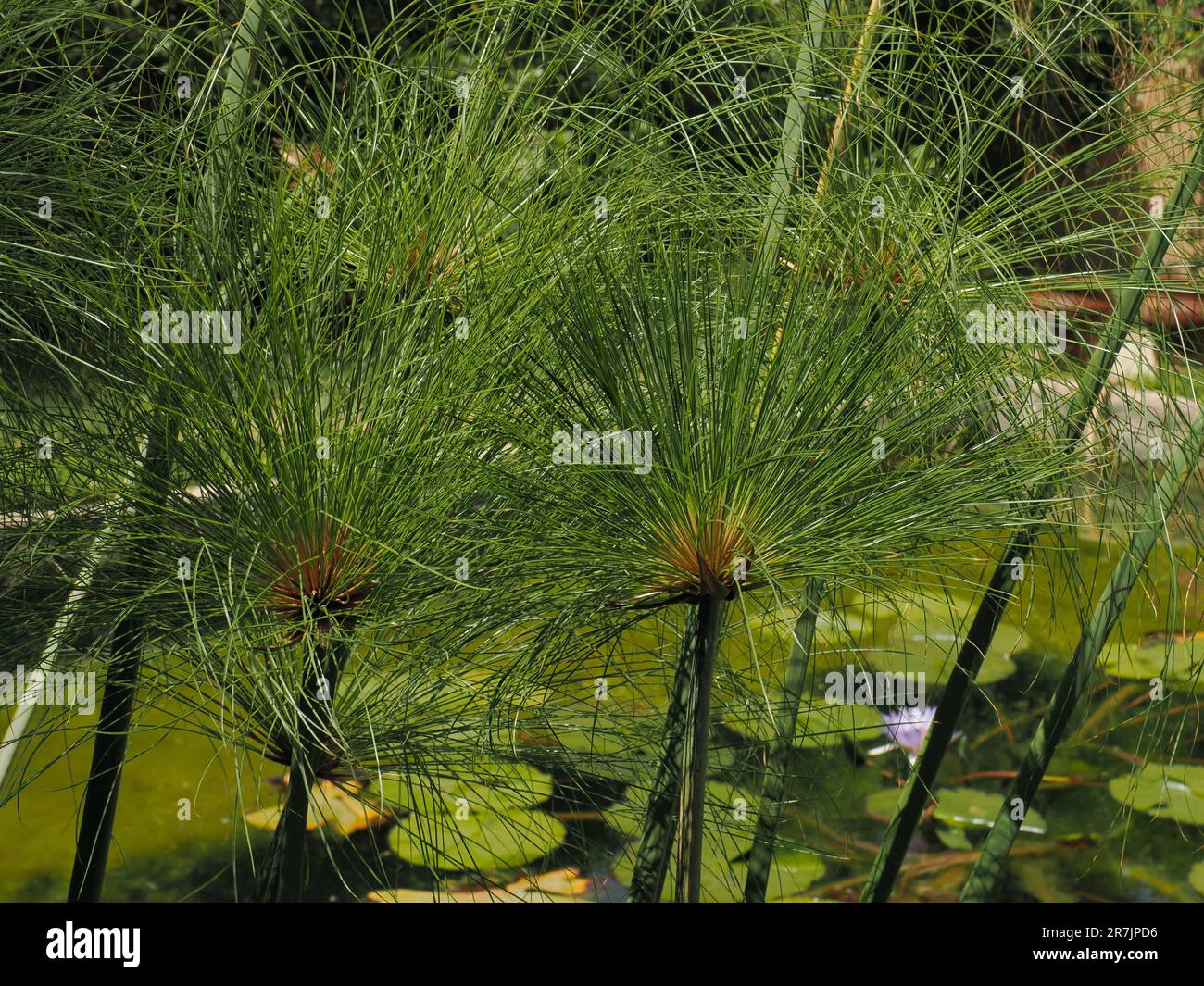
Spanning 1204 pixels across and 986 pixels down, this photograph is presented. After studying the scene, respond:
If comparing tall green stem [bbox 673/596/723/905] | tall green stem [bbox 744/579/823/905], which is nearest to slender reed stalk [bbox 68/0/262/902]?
tall green stem [bbox 673/596/723/905]

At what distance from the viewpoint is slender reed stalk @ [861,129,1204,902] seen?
3.90 feet

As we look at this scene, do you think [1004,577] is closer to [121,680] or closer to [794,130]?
[794,130]

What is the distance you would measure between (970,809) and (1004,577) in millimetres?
1410

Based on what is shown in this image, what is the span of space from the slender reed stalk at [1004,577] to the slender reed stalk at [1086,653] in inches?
4.0

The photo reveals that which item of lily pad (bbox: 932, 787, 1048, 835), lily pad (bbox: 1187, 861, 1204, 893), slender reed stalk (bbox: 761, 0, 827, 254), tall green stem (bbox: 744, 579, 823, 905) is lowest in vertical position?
lily pad (bbox: 1187, 861, 1204, 893)

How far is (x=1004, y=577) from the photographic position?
1437mm

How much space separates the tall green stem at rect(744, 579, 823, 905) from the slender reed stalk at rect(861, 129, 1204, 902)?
0.15 metres

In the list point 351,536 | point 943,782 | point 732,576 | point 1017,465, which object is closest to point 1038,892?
point 943,782

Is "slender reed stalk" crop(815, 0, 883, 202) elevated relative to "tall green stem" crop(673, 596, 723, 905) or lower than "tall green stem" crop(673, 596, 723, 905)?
elevated

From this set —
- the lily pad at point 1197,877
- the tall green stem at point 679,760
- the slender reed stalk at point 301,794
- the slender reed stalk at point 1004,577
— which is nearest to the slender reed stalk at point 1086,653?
the slender reed stalk at point 1004,577

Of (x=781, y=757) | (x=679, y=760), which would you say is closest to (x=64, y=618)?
(x=679, y=760)

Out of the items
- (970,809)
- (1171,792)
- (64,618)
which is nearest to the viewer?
(64,618)

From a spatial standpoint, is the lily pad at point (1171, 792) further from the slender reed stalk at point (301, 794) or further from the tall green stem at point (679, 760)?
the slender reed stalk at point (301, 794)

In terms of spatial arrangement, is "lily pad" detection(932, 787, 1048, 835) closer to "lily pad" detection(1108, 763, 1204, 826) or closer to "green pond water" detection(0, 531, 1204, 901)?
"green pond water" detection(0, 531, 1204, 901)
